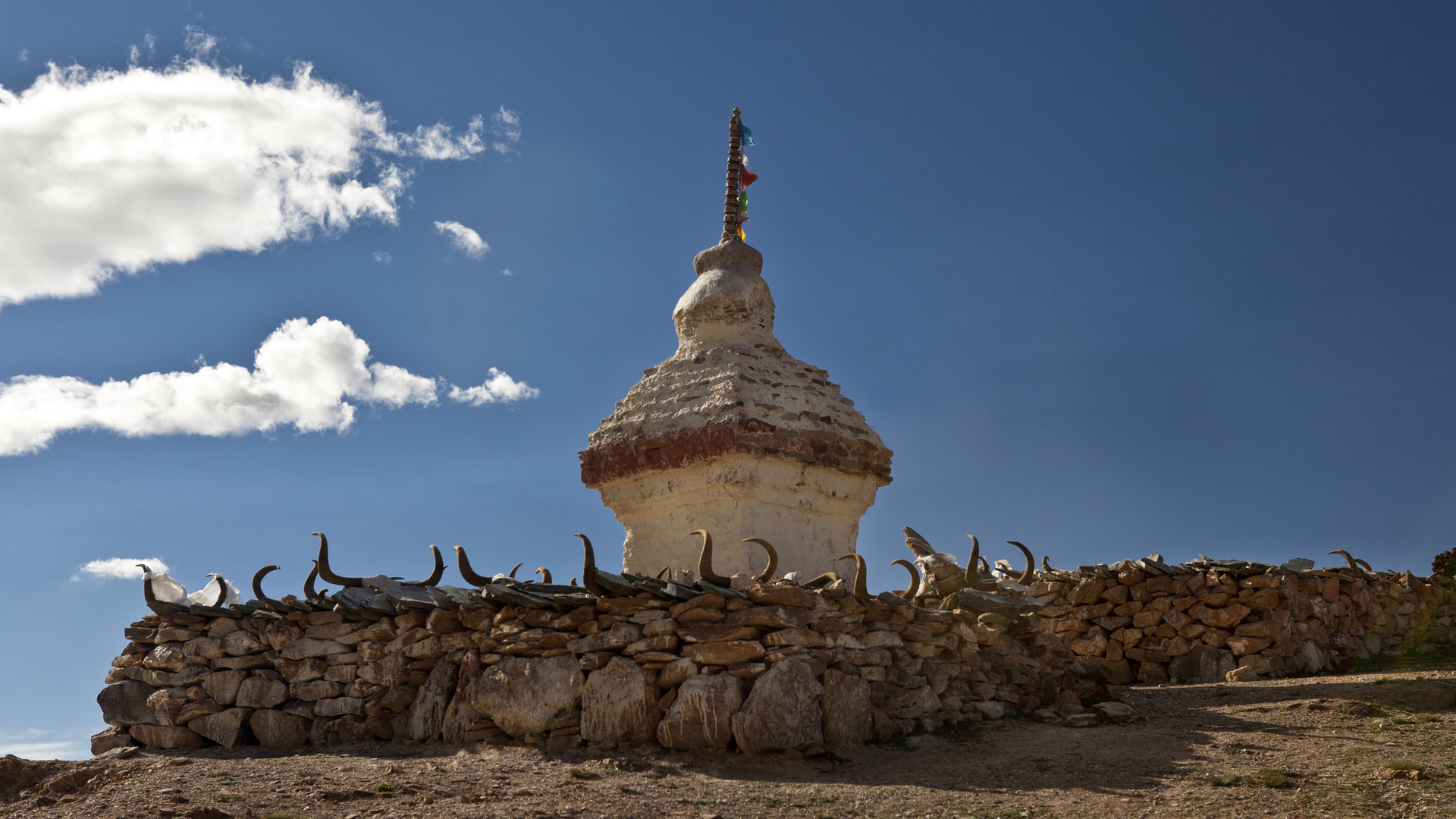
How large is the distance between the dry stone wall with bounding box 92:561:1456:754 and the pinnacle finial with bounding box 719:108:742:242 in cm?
541

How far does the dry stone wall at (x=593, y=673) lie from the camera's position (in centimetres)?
799

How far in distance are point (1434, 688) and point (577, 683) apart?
721 centimetres

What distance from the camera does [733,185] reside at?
13.2 meters

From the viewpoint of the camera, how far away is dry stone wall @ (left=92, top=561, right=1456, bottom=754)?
7.99m

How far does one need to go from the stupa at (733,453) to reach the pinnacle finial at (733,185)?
1090 millimetres

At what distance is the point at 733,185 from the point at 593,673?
685 cm

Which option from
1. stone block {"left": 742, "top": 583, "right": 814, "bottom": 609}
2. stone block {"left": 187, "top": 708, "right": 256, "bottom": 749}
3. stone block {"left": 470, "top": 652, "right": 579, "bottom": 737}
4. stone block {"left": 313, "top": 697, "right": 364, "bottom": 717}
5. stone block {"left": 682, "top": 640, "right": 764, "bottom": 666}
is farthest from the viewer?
stone block {"left": 187, "top": 708, "right": 256, "bottom": 749}

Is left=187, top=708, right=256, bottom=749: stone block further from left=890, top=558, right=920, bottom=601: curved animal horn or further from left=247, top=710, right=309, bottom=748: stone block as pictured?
left=890, top=558, right=920, bottom=601: curved animal horn

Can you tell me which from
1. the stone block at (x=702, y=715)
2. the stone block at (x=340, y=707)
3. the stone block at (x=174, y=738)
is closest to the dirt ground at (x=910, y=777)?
the stone block at (x=702, y=715)

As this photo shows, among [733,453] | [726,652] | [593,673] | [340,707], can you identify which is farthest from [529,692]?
[733,453]

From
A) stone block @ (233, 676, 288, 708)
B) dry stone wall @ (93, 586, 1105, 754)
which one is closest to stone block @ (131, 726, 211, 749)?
dry stone wall @ (93, 586, 1105, 754)

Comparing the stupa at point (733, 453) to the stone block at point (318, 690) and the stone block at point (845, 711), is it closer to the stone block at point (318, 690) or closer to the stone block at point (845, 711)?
the stone block at point (845, 711)

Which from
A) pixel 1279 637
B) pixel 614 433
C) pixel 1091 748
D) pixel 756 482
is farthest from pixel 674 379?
pixel 1279 637

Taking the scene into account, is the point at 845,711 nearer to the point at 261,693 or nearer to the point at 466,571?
the point at 466,571
